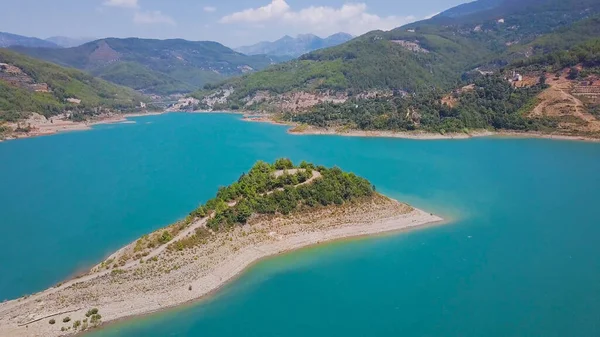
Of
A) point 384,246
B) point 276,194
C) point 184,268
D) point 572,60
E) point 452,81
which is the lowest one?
point 384,246

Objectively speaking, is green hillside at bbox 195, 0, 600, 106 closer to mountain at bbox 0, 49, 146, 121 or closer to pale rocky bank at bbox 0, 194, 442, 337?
mountain at bbox 0, 49, 146, 121

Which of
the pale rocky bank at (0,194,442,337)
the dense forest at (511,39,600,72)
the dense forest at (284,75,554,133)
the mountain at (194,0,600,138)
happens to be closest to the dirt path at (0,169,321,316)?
the pale rocky bank at (0,194,442,337)

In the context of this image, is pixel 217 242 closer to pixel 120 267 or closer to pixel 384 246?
pixel 120 267

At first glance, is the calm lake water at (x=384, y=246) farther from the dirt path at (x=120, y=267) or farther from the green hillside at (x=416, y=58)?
the green hillside at (x=416, y=58)

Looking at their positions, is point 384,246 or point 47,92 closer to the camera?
point 384,246

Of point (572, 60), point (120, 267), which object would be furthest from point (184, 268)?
point (572, 60)

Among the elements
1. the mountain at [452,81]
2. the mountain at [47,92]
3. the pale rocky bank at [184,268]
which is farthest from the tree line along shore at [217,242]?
the mountain at [47,92]

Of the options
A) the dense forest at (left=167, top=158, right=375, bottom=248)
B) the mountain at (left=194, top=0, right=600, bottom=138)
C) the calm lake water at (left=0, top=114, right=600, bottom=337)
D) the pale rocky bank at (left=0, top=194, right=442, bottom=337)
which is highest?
the mountain at (left=194, top=0, right=600, bottom=138)
